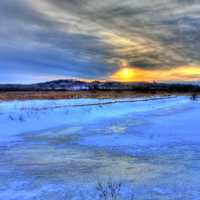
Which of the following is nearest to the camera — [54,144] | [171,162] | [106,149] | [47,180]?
[47,180]

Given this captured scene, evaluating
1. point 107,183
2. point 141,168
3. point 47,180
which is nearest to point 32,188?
point 47,180

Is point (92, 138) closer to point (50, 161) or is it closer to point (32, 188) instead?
point (50, 161)

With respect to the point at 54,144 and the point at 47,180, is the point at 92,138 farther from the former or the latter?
the point at 47,180

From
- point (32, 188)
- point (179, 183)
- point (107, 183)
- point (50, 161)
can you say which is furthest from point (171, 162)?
point (32, 188)

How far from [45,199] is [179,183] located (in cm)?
263

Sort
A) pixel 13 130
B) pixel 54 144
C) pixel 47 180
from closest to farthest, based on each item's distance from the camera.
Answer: pixel 47 180
pixel 54 144
pixel 13 130

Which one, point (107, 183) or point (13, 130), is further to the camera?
point (13, 130)

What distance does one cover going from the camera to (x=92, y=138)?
1206 cm

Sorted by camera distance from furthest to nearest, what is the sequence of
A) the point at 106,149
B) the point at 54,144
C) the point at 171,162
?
1. the point at 54,144
2. the point at 106,149
3. the point at 171,162

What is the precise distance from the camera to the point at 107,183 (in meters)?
6.29

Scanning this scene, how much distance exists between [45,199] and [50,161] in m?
2.86

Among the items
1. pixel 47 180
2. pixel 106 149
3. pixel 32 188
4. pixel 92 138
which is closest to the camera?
pixel 32 188

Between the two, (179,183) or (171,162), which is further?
(171,162)

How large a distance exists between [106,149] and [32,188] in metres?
4.17
